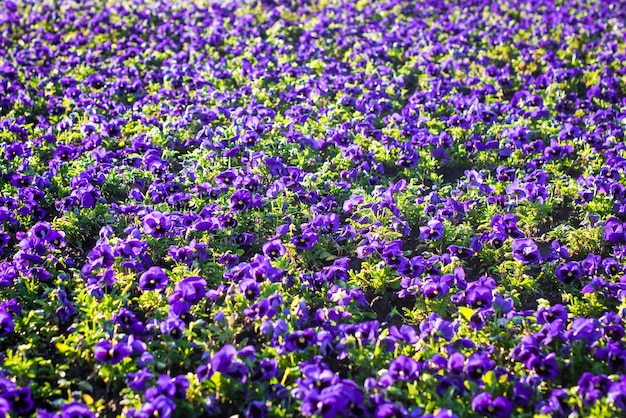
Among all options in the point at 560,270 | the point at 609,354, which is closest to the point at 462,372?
the point at 609,354

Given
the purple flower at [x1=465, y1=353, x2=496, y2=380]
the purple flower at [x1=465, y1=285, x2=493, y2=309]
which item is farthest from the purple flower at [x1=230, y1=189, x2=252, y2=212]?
the purple flower at [x1=465, y1=353, x2=496, y2=380]

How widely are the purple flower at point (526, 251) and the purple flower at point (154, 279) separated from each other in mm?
2464

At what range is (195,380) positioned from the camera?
12.9 feet

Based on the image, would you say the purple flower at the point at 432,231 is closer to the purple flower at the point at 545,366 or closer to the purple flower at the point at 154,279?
the purple flower at the point at 545,366

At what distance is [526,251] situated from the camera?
4.83 meters

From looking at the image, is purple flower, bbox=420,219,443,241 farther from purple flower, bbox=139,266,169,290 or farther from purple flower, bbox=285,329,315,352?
purple flower, bbox=139,266,169,290

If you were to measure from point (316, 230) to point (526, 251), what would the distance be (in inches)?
61.2

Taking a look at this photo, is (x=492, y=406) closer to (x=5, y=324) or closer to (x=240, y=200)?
(x=240, y=200)

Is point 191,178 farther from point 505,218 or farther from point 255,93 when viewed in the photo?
point 505,218

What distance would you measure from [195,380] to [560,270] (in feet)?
8.51

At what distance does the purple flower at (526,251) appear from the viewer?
15.8 ft

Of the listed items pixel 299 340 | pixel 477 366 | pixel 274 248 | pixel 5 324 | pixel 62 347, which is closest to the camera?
pixel 477 366

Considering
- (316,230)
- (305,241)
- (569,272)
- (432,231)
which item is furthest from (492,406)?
(316,230)

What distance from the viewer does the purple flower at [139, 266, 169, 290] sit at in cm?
447
